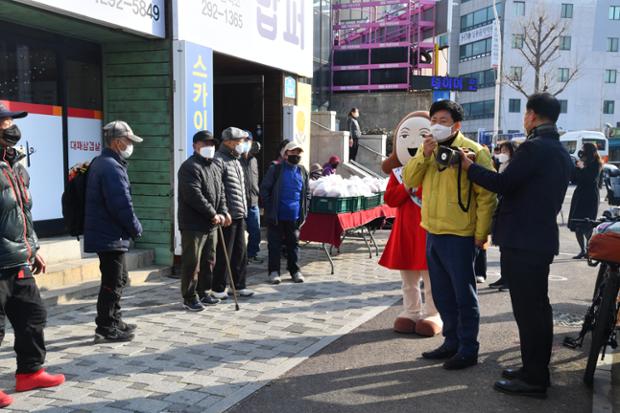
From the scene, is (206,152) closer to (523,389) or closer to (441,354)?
(441,354)

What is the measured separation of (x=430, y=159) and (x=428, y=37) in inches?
797

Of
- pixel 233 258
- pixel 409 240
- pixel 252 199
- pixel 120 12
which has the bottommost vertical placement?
pixel 233 258

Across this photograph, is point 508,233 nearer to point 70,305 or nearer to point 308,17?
point 70,305

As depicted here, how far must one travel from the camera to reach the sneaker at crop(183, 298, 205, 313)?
6340mm

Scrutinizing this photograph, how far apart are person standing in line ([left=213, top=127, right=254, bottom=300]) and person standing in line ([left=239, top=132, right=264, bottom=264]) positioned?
1.53 metres

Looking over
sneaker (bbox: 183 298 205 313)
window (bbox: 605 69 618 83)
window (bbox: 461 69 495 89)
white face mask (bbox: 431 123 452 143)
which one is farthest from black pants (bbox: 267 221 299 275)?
window (bbox: 605 69 618 83)

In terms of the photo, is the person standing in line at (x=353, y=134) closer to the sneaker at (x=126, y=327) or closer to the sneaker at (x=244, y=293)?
the sneaker at (x=244, y=293)

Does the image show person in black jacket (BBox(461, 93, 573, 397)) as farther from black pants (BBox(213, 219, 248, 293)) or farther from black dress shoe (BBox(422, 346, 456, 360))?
black pants (BBox(213, 219, 248, 293))

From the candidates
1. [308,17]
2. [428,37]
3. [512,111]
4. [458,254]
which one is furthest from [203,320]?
[512,111]

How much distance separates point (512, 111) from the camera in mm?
56188

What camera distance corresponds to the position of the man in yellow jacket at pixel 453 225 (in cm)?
459

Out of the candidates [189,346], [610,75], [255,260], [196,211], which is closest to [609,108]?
[610,75]

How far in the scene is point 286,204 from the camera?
779 centimetres

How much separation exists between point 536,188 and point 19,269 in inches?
143
